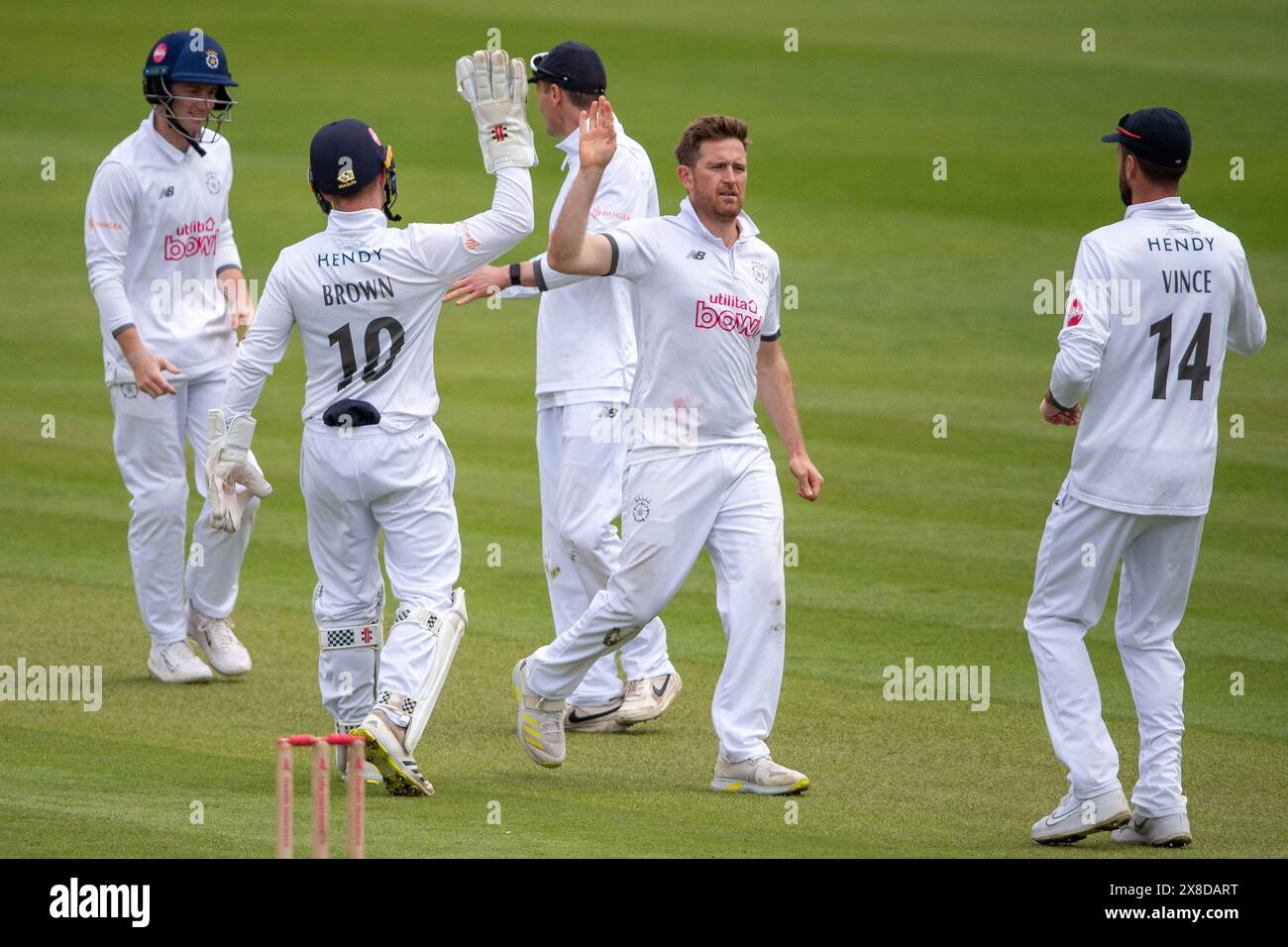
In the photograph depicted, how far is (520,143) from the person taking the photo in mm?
7641

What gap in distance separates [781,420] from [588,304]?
1.26 metres

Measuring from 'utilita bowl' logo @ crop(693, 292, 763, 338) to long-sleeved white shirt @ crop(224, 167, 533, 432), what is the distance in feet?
2.53

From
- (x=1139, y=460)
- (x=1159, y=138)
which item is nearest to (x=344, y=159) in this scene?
(x=1159, y=138)

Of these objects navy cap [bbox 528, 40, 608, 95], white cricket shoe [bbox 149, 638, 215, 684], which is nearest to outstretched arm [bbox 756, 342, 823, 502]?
navy cap [bbox 528, 40, 608, 95]

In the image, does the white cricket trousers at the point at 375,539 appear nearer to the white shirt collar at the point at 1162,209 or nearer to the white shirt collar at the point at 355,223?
the white shirt collar at the point at 355,223

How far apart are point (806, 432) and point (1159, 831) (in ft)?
30.6

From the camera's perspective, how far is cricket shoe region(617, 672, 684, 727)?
29.2 ft

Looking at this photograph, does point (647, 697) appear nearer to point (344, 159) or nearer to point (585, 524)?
point (585, 524)

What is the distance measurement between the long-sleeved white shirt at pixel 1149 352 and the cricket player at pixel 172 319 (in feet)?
14.6

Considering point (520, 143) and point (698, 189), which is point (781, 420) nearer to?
point (698, 189)

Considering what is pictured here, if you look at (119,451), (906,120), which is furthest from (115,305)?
(906,120)

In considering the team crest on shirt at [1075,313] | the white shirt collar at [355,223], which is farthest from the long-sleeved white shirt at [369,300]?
the team crest on shirt at [1075,313]

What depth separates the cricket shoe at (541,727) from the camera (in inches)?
311

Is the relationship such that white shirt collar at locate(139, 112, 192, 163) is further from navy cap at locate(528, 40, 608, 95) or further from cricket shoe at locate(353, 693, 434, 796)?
Answer: cricket shoe at locate(353, 693, 434, 796)
